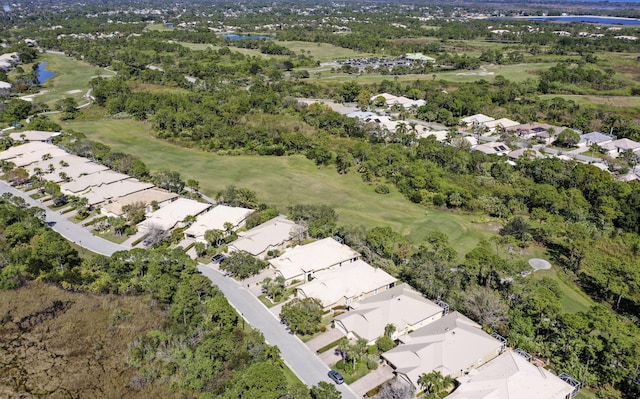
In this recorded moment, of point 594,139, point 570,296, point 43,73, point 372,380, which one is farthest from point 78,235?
point 43,73

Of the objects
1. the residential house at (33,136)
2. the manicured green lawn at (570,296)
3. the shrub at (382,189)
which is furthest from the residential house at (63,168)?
the manicured green lawn at (570,296)

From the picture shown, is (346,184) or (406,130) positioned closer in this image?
(346,184)

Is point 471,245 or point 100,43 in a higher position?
point 100,43

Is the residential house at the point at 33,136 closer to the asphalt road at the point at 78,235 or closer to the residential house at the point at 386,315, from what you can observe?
the asphalt road at the point at 78,235

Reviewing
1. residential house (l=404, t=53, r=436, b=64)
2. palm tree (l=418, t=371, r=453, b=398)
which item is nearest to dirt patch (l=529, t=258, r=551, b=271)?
palm tree (l=418, t=371, r=453, b=398)

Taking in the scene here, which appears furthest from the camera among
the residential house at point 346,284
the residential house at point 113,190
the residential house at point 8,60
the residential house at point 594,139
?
the residential house at point 8,60

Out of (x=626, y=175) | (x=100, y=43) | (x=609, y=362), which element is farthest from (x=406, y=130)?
(x=100, y=43)

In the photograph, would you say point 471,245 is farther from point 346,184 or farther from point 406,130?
point 406,130

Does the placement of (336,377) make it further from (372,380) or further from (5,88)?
(5,88)
